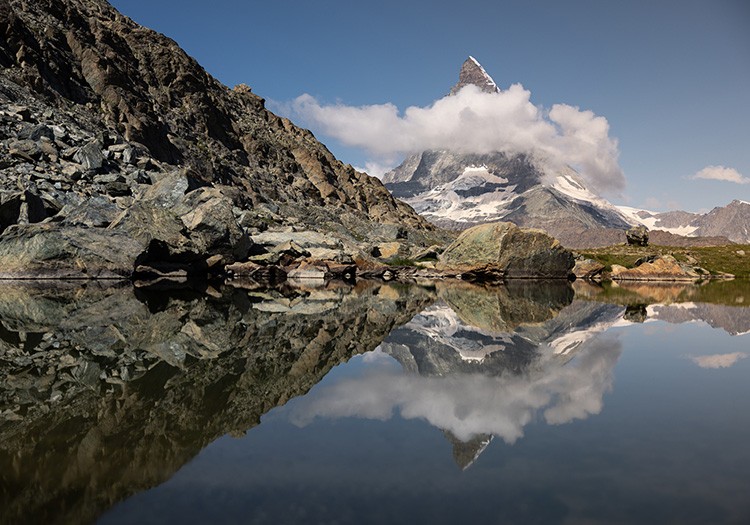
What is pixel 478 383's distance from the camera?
12.4m

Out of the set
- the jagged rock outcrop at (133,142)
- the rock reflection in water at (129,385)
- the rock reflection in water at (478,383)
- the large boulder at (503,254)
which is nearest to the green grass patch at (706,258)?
the large boulder at (503,254)

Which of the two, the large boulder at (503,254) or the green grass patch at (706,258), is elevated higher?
the green grass patch at (706,258)

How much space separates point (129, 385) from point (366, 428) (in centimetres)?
557

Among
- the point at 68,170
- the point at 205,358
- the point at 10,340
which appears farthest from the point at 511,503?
the point at 68,170

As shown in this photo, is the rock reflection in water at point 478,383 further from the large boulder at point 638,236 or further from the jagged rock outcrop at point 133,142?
the large boulder at point 638,236

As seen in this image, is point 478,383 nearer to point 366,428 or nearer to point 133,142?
point 366,428

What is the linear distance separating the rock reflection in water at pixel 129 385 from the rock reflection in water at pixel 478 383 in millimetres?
1346

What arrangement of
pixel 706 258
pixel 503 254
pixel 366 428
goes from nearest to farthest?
pixel 366 428 < pixel 503 254 < pixel 706 258

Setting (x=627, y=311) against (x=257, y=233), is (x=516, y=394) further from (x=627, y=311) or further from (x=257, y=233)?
(x=257, y=233)

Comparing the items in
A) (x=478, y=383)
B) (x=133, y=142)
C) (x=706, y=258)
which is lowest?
(x=478, y=383)

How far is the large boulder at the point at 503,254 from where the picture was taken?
7200 cm

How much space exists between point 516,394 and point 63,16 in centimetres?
13005

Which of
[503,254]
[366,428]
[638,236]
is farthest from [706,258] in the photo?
[366,428]

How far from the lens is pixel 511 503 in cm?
636
